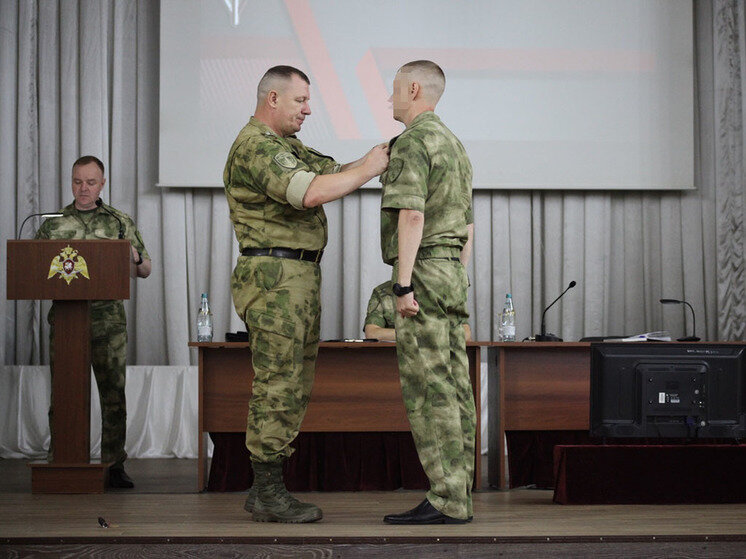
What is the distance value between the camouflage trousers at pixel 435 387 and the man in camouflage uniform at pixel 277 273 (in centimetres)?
39

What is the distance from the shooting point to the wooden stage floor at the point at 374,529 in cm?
290

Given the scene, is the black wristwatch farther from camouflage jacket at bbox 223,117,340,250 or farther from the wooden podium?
the wooden podium

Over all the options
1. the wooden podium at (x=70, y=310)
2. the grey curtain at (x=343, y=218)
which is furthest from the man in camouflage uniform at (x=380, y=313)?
the grey curtain at (x=343, y=218)

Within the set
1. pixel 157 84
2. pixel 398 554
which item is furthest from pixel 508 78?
pixel 398 554

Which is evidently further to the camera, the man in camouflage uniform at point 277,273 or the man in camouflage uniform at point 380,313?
the man in camouflage uniform at point 380,313

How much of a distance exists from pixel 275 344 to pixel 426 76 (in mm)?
1071

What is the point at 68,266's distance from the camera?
4234 mm

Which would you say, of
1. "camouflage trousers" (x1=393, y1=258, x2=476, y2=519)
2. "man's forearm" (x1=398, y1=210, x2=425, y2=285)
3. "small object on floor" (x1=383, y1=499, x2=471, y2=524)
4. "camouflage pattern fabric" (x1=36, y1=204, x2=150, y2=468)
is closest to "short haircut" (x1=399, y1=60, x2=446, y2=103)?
"man's forearm" (x1=398, y1=210, x2=425, y2=285)

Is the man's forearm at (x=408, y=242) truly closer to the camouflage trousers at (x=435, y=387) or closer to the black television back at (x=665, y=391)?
the camouflage trousers at (x=435, y=387)

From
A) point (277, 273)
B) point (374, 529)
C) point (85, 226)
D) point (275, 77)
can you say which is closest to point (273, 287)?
point (277, 273)

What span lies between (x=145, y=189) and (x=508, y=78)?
8.66 feet

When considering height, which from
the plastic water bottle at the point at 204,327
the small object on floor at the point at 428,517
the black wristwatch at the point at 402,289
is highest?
the black wristwatch at the point at 402,289

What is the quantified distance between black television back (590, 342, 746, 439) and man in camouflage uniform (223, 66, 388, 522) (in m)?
1.21

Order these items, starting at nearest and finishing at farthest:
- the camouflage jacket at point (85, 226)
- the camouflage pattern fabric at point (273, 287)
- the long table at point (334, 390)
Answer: the camouflage pattern fabric at point (273, 287) → the long table at point (334, 390) → the camouflage jacket at point (85, 226)
